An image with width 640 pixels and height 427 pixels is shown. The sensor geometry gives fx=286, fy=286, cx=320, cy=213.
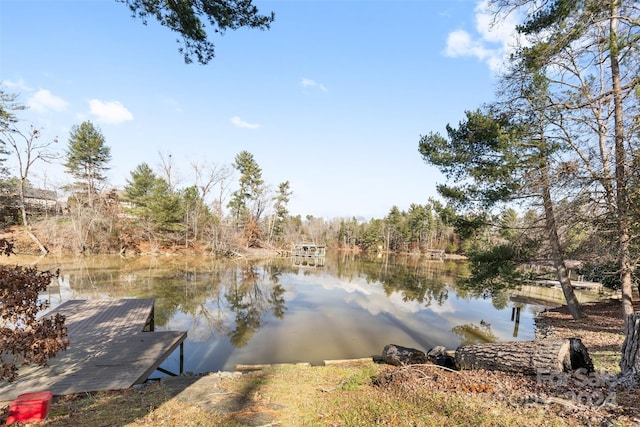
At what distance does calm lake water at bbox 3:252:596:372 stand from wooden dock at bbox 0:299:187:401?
120 centimetres

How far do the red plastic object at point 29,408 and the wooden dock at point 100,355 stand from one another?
3.67ft

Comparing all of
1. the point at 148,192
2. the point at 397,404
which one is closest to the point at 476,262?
the point at 397,404

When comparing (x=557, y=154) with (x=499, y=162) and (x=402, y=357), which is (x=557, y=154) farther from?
(x=402, y=357)

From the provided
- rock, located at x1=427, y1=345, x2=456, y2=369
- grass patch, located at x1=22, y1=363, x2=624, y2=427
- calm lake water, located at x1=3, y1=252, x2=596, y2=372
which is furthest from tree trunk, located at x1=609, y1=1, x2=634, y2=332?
grass patch, located at x1=22, y1=363, x2=624, y2=427

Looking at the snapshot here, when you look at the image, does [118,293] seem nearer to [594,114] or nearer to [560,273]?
[560,273]

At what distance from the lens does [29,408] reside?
3459mm

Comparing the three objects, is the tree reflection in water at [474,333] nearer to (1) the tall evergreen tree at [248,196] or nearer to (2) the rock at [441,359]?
(2) the rock at [441,359]

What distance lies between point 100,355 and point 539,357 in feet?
25.7

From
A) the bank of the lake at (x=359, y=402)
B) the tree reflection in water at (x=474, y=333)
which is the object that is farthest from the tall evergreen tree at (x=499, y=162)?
the bank of the lake at (x=359, y=402)

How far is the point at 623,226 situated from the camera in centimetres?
646

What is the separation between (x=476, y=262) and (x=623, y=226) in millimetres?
4152

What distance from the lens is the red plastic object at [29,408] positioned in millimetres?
3379

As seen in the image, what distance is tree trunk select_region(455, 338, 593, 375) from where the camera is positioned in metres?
4.17

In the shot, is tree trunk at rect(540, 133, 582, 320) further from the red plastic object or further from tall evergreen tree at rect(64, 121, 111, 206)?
tall evergreen tree at rect(64, 121, 111, 206)
